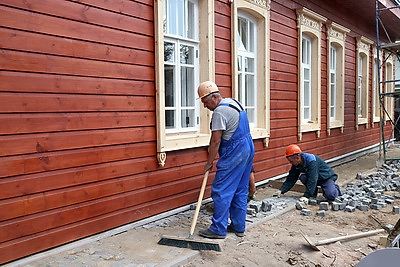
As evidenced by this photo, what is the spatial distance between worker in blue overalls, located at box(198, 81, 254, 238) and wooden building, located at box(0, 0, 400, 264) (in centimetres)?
93

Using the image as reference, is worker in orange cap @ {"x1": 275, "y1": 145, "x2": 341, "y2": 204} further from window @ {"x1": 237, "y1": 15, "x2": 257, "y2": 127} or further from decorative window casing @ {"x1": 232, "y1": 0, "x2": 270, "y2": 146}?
window @ {"x1": 237, "y1": 15, "x2": 257, "y2": 127}

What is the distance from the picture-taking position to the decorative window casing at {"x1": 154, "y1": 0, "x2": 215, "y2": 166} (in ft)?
16.8

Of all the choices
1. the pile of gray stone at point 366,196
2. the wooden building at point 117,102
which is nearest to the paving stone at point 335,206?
the pile of gray stone at point 366,196

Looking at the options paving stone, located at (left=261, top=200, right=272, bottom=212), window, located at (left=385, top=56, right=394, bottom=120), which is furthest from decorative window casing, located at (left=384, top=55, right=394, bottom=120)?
paving stone, located at (left=261, top=200, right=272, bottom=212)

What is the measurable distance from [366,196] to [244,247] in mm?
3513

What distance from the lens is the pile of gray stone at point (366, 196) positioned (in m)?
5.99

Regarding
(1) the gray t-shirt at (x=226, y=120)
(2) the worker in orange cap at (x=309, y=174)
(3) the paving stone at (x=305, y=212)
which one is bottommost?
(3) the paving stone at (x=305, y=212)

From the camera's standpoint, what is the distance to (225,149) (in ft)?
14.6

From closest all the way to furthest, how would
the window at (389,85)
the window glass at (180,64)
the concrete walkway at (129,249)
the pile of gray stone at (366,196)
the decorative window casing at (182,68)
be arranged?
the concrete walkway at (129,249)
the decorative window casing at (182,68)
the window glass at (180,64)
the pile of gray stone at (366,196)
the window at (389,85)

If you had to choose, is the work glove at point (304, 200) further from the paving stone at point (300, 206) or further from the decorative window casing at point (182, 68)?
the decorative window casing at point (182, 68)

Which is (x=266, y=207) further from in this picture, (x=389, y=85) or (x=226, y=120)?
(x=389, y=85)

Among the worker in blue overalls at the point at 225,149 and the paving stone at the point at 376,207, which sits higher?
the worker in blue overalls at the point at 225,149

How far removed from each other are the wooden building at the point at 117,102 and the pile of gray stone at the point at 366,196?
154 cm

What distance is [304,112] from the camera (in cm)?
970
